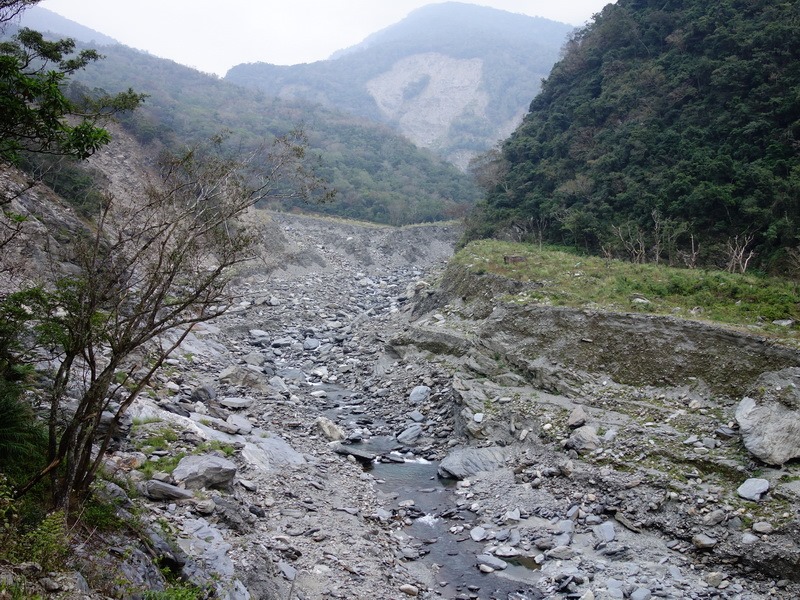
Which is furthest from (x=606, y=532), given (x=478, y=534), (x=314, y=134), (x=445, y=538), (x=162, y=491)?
(x=314, y=134)

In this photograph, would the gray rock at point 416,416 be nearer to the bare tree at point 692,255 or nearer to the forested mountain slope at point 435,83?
the bare tree at point 692,255

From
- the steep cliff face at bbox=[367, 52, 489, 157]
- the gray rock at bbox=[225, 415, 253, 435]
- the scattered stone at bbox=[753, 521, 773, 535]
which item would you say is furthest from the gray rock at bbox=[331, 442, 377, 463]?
the steep cliff face at bbox=[367, 52, 489, 157]

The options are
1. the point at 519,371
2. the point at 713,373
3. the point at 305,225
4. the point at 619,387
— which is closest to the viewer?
the point at 713,373

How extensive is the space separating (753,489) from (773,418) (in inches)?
63.4

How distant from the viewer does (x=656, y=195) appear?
24.5 meters

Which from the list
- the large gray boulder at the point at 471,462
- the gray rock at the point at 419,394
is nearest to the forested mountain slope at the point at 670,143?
the gray rock at the point at 419,394

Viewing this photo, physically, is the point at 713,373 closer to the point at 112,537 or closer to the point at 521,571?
the point at 521,571

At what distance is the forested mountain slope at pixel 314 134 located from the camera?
58.0 m

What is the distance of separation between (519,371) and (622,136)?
21.0 metres

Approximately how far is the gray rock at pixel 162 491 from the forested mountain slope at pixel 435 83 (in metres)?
115

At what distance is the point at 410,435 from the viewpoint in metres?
14.5

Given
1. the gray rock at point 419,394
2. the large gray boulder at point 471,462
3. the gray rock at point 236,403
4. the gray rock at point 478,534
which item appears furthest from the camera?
the gray rock at point 419,394

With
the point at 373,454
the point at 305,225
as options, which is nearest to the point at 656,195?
the point at 373,454

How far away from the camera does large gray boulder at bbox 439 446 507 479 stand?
12219mm
